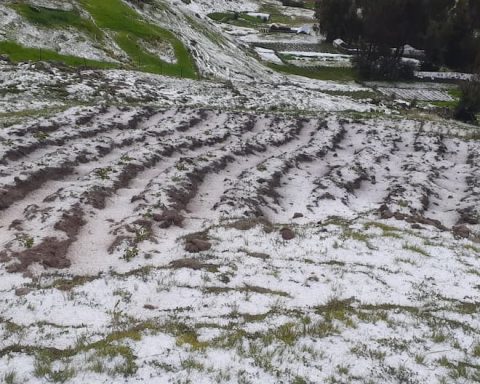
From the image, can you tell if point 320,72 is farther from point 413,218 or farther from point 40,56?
point 413,218

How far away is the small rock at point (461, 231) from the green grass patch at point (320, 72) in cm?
5469

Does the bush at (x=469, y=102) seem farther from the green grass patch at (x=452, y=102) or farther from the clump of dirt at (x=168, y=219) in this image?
the clump of dirt at (x=168, y=219)

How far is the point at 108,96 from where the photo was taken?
4106 cm

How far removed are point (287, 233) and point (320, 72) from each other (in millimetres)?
63568

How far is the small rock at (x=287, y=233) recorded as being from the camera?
19453 mm

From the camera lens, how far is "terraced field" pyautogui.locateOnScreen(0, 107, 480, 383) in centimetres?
1103

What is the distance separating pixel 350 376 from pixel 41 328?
740 centimetres

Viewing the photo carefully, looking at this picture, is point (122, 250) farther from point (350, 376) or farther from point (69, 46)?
point (69, 46)

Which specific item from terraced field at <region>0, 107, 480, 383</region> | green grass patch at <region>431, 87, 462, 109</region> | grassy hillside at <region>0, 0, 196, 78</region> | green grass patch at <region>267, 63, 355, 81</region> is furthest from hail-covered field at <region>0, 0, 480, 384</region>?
green grass patch at <region>267, 63, 355, 81</region>

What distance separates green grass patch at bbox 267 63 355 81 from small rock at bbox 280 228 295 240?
189ft

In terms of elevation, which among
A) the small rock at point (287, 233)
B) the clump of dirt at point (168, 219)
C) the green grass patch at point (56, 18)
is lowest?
the clump of dirt at point (168, 219)

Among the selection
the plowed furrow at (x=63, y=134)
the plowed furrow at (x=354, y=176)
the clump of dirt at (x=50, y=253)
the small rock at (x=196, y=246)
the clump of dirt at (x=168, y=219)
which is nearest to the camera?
the clump of dirt at (x=50, y=253)

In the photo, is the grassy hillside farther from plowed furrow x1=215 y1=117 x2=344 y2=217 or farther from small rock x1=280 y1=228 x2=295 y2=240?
small rock x1=280 y1=228 x2=295 y2=240

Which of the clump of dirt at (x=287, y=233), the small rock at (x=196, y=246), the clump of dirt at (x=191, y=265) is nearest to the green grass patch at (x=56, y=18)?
the clump of dirt at (x=287, y=233)
